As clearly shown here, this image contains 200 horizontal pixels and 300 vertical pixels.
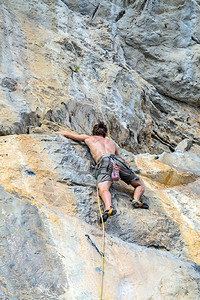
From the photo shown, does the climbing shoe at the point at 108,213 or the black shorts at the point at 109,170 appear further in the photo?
the black shorts at the point at 109,170

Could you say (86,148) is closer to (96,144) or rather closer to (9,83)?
(96,144)

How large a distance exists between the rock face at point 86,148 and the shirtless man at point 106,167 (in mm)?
143

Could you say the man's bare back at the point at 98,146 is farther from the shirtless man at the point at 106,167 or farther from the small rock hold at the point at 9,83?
the small rock hold at the point at 9,83

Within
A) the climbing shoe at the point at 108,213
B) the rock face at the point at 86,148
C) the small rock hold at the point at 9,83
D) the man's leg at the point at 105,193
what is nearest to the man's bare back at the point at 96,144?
the rock face at the point at 86,148

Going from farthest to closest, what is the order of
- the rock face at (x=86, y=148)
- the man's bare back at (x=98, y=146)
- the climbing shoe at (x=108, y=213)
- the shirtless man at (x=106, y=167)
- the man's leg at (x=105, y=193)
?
the man's bare back at (x=98, y=146), the shirtless man at (x=106, y=167), the man's leg at (x=105, y=193), the climbing shoe at (x=108, y=213), the rock face at (x=86, y=148)

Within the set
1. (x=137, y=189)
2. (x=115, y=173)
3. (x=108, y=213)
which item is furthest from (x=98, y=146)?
(x=108, y=213)

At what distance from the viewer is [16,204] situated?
11.7ft

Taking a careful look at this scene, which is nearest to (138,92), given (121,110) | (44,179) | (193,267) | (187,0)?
(121,110)

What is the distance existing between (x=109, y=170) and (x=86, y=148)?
759 mm

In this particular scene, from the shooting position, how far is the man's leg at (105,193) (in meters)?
4.30

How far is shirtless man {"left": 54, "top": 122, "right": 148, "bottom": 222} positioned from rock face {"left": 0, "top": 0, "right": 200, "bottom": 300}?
0.14m

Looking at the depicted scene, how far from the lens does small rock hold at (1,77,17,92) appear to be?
5980mm

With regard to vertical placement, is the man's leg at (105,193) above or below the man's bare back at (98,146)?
below

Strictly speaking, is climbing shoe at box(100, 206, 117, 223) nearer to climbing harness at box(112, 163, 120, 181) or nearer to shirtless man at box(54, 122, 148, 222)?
shirtless man at box(54, 122, 148, 222)
